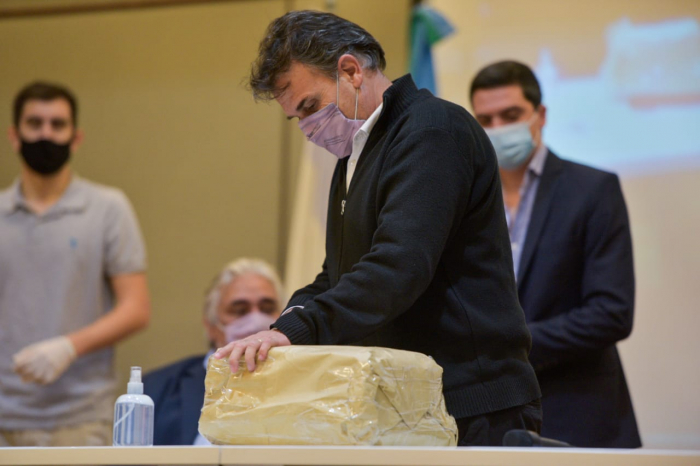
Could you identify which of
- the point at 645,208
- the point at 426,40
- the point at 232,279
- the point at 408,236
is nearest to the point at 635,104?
the point at 645,208

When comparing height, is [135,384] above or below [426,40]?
below

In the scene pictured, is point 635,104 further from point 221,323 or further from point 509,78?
point 221,323

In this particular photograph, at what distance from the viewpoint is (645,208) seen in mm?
3301

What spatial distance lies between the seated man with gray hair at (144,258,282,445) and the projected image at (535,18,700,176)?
1.22m

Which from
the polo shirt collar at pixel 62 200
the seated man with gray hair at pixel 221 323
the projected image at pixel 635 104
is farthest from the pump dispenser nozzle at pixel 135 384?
the projected image at pixel 635 104

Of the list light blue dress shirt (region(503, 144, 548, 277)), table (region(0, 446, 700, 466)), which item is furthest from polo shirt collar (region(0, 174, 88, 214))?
table (region(0, 446, 700, 466))

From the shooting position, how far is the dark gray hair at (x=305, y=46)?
158 cm

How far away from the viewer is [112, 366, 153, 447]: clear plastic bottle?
1.46 m

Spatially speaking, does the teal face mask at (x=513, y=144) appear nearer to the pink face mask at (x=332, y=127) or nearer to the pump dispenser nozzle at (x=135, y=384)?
the pink face mask at (x=332, y=127)

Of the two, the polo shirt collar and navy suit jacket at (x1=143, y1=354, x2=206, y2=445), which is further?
the polo shirt collar

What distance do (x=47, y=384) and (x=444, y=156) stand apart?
6.99ft

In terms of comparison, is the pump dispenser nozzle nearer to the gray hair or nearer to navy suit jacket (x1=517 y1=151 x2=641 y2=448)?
navy suit jacket (x1=517 y1=151 x2=641 y2=448)

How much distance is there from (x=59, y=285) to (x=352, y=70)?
1999 millimetres

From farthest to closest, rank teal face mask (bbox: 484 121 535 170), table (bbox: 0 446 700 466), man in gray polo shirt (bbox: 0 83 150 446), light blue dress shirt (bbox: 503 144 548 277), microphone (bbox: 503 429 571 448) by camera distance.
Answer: man in gray polo shirt (bbox: 0 83 150 446) < teal face mask (bbox: 484 121 535 170) < light blue dress shirt (bbox: 503 144 548 277) < microphone (bbox: 503 429 571 448) < table (bbox: 0 446 700 466)
